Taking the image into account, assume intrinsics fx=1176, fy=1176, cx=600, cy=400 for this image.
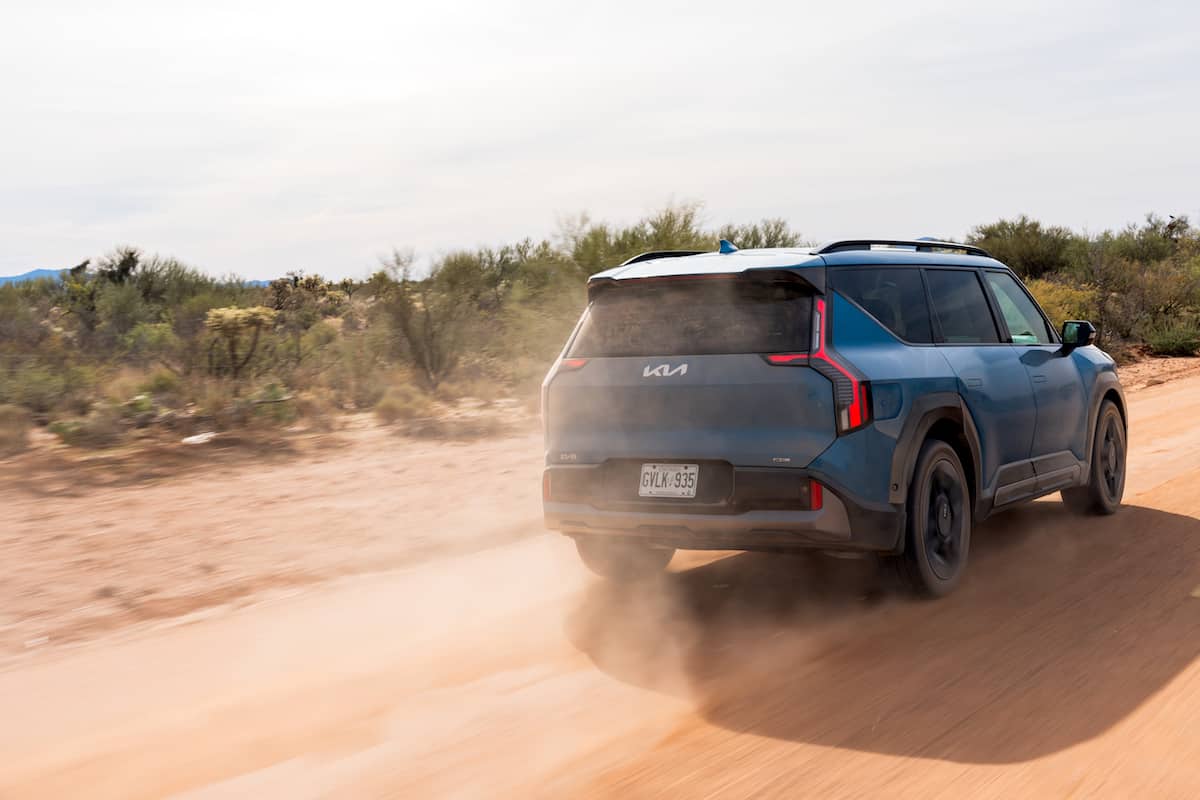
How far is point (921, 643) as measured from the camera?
5.28 meters

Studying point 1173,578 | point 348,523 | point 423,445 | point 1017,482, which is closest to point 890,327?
point 1017,482

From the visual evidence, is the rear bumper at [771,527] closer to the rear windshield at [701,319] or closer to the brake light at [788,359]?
the brake light at [788,359]

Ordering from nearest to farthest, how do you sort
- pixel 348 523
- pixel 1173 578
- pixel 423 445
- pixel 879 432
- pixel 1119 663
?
pixel 1119 663 → pixel 879 432 → pixel 1173 578 → pixel 348 523 → pixel 423 445

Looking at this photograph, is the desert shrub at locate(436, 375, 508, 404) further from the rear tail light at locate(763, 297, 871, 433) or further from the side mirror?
the rear tail light at locate(763, 297, 871, 433)

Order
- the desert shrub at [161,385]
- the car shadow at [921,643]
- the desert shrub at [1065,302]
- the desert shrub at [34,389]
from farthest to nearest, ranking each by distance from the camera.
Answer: the desert shrub at [1065,302] → the desert shrub at [161,385] → the desert shrub at [34,389] → the car shadow at [921,643]

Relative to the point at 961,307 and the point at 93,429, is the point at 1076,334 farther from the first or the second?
the point at 93,429

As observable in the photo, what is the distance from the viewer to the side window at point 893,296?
229 inches

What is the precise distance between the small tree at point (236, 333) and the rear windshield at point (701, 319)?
35.0ft

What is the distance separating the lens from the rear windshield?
Result: 18.2 ft

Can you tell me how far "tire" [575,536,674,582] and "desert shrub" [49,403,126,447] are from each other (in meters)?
7.05

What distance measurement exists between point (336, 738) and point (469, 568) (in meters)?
3.19

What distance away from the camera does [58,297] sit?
85.4 ft

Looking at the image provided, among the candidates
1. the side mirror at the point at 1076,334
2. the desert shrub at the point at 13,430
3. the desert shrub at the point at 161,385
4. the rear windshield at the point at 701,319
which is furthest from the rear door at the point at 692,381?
the desert shrub at the point at 161,385

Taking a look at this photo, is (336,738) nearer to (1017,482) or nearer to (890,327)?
(890,327)
